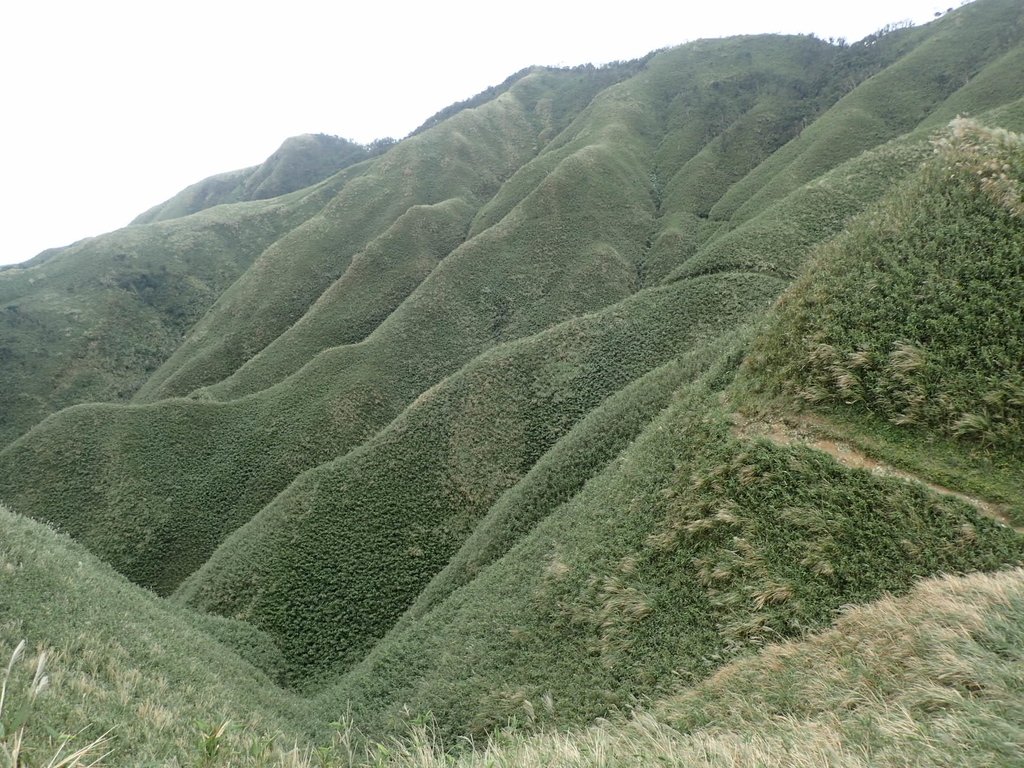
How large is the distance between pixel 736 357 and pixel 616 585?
907 cm

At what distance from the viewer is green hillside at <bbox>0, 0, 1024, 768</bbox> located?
6.82m

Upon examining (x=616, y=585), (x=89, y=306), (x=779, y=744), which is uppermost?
(x=89, y=306)

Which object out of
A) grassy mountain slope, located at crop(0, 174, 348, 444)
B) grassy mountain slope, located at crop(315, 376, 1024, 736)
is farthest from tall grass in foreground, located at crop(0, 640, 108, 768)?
grassy mountain slope, located at crop(0, 174, 348, 444)

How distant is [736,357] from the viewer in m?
16.4

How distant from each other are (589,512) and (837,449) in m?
7.94

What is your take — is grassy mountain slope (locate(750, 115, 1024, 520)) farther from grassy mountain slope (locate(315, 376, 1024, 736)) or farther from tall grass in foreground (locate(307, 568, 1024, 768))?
tall grass in foreground (locate(307, 568, 1024, 768))

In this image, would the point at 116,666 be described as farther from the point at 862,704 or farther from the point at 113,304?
the point at 113,304

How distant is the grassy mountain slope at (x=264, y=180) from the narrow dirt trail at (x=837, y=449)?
199 m

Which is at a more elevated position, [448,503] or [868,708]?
[868,708]

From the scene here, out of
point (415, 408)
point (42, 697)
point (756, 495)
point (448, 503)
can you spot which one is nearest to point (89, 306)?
point (415, 408)

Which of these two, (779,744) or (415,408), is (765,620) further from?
(415,408)

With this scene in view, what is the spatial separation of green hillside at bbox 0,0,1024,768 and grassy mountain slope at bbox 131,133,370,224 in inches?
5247

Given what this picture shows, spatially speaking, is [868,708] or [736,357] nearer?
[868,708]

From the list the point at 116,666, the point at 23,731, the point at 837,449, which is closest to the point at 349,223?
the point at 116,666
